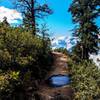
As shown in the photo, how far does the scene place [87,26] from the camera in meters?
42.2

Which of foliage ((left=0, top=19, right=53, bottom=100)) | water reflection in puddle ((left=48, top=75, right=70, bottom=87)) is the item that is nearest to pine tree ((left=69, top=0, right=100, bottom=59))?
water reflection in puddle ((left=48, top=75, right=70, bottom=87))

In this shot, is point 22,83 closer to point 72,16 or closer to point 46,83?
point 46,83

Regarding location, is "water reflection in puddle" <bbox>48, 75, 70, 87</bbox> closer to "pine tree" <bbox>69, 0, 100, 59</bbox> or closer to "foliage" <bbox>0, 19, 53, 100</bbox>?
"foliage" <bbox>0, 19, 53, 100</bbox>

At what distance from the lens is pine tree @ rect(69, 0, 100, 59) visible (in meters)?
42.3

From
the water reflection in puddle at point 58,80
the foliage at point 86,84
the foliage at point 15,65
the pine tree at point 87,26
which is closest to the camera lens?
the foliage at point 15,65

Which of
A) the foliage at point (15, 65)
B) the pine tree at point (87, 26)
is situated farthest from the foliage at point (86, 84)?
the pine tree at point (87, 26)

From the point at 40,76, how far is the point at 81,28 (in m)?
19.1

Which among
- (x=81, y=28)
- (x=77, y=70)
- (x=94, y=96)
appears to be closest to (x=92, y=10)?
(x=81, y=28)

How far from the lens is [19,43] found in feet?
69.3

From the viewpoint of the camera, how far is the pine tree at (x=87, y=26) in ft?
139

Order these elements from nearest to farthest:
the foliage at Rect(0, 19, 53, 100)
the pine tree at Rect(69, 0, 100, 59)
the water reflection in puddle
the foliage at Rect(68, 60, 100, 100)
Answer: the foliage at Rect(0, 19, 53, 100), the foliage at Rect(68, 60, 100, 100), the water reflection in puddle, the pine tree at Rect(69, 0, 100, 59)

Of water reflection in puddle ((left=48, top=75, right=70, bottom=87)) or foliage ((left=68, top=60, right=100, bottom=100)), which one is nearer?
foliage ((left=68, top=60, right=100, bottom=100))

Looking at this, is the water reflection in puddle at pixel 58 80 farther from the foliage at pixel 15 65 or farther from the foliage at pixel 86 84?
the foliage at pixel 15 65

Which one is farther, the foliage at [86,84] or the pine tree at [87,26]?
the pine tree at [87,26]
